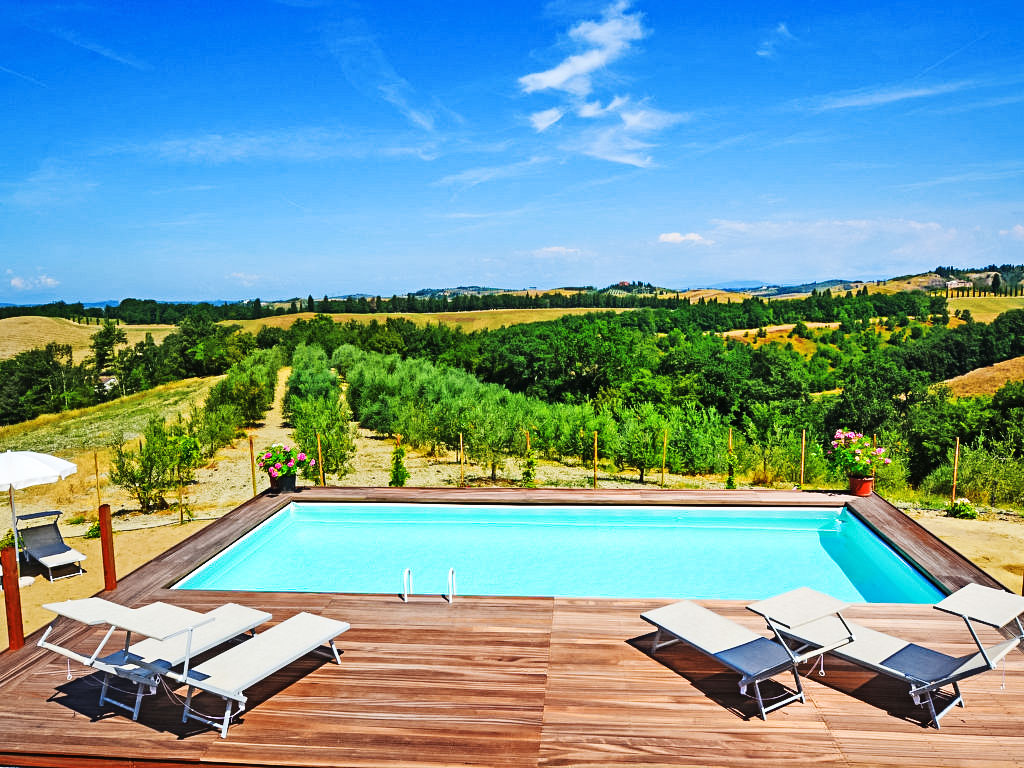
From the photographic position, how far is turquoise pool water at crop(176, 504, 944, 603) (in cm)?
728

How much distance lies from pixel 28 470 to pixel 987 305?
3477 inches

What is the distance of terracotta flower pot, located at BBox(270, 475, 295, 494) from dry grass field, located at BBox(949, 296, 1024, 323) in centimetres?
7439

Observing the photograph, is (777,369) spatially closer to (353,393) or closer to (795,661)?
(353,393)

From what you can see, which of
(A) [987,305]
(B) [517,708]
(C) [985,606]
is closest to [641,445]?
(C) [985,606]

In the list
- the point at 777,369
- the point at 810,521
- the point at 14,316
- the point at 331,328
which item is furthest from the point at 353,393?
the point at 14,316

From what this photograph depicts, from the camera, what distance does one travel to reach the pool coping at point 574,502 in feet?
22.0

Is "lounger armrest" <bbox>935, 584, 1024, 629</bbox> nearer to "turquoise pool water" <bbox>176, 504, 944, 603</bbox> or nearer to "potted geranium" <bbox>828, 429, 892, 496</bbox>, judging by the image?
"turquoise pool water" <bbox>176, 504, 944, 603</bbox>

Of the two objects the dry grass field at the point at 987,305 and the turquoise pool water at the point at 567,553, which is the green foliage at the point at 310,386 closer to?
the turquoise pool water at the point at 567,553

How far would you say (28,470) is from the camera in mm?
6109

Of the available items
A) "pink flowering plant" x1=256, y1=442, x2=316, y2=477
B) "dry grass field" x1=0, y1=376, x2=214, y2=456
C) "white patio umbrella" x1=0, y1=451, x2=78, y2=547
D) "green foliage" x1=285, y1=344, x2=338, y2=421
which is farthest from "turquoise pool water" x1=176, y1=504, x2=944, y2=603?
"dry grass field" x1=0, y1=376, x2=214, y2=456

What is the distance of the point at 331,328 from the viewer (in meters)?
43.5

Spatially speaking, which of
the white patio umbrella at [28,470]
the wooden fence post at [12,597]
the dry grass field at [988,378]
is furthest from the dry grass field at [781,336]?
the wooden fence post at [12,597]

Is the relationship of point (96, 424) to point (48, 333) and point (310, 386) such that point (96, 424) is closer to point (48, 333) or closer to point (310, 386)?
point (310, 386)

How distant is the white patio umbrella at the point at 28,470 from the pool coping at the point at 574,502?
50.0 inches
